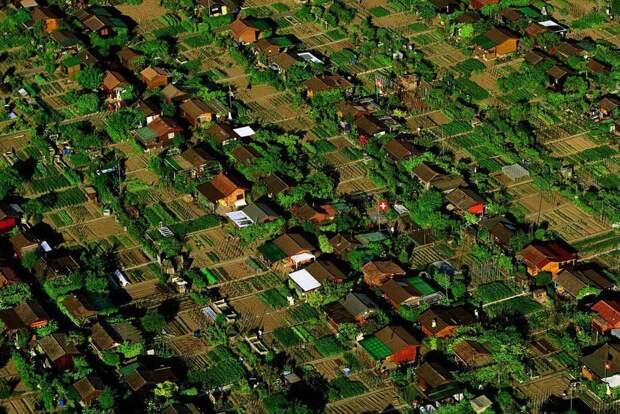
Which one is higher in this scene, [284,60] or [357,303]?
[357,303]

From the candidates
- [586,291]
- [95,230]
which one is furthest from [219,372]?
[586,291]

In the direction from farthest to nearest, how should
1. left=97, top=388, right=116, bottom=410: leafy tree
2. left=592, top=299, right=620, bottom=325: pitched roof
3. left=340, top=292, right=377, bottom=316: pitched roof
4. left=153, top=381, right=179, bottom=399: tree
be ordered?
1. left=340, top=292, right=377, bottom=316: pitched roof
2. left=592, top=299, right=620, bottom=325: pitched roof
3. left=153, top=381, right=179, bottom=399: tree
4. left=97, top=388, right=116, bottom=410: leafy tree

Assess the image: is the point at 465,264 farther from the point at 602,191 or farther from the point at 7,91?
the point at 7,91

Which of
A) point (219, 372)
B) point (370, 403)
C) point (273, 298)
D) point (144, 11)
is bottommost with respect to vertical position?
point (144, 11)

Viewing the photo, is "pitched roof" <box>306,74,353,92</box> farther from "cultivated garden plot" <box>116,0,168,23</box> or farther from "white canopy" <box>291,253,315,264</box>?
"white canopy" <box>291,253,315,264</box>

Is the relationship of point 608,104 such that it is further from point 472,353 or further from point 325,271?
point 472,353

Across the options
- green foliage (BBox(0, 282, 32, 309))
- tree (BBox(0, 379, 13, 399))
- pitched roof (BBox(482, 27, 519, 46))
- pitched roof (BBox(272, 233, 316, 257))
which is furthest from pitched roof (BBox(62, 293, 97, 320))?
pitched roof (BBox(482, 27, 519, 46))

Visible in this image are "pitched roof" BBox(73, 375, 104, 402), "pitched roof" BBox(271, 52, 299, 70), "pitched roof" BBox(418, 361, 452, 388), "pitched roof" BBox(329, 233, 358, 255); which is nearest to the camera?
"pitched roof" BBox(73, 375, 104, 402)
